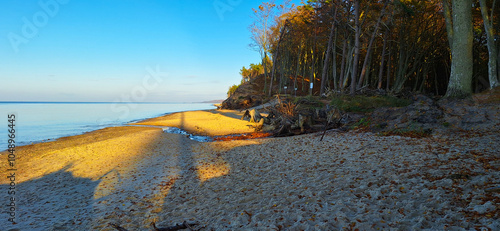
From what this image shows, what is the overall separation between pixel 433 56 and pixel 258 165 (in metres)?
33.0

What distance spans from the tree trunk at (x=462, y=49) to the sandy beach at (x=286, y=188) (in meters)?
3.87

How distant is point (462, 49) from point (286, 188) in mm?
10381

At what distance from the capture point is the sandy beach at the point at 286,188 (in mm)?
3393

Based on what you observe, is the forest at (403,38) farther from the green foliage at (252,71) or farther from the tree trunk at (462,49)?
the green foliage at (252,71)

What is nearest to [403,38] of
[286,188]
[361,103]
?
[361,103]

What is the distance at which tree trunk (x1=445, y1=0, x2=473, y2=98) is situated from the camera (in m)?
9.72

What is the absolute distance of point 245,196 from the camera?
4738mm

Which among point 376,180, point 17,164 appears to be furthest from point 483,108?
point 17,164

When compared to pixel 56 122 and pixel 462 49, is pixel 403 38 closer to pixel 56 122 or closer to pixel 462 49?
pixel 462 49

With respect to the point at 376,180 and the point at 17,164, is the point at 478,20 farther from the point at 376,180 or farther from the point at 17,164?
the point at 17,164

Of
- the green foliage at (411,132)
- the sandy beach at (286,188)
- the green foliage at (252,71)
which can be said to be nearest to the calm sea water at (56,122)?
the sandy beach at (286,188)

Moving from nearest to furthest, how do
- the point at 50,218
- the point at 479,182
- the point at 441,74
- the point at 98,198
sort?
the point at 479,182 < the point at 50,218 < the point at 98,198 < the point at 441,74

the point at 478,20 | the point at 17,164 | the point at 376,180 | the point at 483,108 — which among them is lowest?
the point at 17,164

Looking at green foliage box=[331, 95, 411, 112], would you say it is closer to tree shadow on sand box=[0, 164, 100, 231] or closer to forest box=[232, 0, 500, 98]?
forest box=[232, 0, 500, 98]
